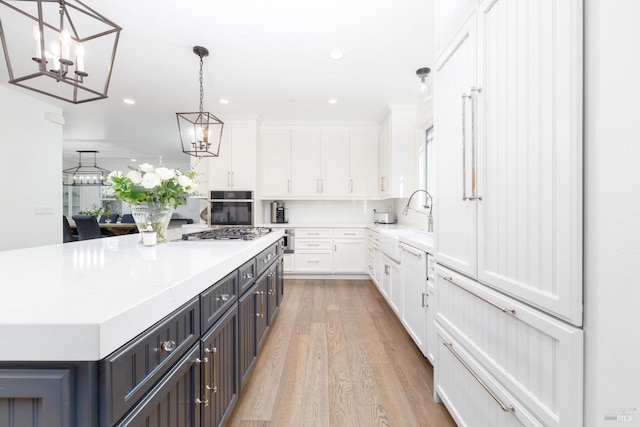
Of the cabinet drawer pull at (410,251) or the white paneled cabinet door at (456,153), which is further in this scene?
the cabinet drawer pull at (410,251)

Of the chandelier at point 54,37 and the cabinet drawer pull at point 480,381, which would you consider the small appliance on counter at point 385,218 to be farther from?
the chandelier at point 54,37

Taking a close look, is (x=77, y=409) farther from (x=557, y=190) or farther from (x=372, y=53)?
(x=372, y=53)

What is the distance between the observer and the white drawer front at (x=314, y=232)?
454cm

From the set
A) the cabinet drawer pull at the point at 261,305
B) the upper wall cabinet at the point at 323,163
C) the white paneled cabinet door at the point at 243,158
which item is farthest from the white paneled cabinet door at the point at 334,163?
the cabinet drawer pull at the point at 261,305

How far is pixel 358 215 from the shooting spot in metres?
5.16

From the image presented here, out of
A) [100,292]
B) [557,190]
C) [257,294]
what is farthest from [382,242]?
[100,292]

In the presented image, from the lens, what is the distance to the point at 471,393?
1257 mm

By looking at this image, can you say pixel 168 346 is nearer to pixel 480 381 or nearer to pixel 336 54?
pixel 480 381

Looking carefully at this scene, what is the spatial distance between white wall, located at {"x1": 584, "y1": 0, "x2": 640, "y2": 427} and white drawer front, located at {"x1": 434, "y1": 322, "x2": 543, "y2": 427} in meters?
0.29

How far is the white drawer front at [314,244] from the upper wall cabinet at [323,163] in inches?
29.0

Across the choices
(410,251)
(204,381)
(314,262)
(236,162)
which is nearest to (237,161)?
(236,162)

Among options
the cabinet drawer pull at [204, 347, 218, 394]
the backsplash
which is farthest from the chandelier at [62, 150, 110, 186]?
the cabinet drawer pull at [204, 347, 218, 394]

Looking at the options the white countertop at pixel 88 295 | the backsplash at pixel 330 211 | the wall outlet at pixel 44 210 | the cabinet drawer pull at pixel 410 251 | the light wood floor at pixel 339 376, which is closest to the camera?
the white countertop at pixel 88 295

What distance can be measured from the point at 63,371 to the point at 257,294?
1373 millimetres
